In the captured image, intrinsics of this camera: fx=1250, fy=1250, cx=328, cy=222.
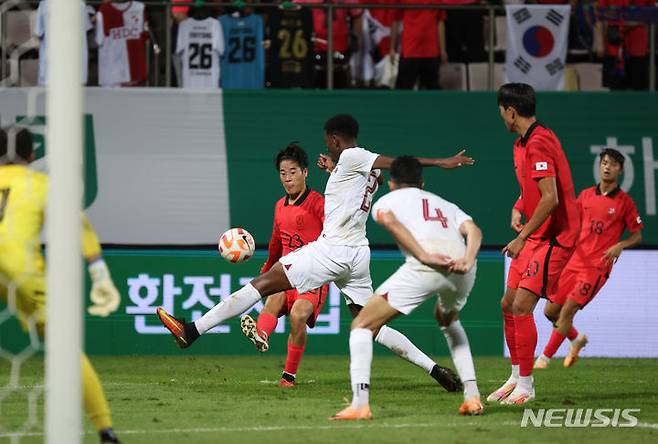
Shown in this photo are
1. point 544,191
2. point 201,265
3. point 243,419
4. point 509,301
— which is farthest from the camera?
point 201,265

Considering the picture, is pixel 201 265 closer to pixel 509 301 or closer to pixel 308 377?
pixel 308 377

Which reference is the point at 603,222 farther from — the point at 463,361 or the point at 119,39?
the point at 119,39

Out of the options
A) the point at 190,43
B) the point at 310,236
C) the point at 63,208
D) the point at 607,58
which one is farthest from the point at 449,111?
the point at 63,208

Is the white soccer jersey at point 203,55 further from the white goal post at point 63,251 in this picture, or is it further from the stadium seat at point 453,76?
the white goal post at point 63,251

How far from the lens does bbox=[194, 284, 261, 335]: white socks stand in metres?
9.80

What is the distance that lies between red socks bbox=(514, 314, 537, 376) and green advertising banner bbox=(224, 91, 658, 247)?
5208 millimetres

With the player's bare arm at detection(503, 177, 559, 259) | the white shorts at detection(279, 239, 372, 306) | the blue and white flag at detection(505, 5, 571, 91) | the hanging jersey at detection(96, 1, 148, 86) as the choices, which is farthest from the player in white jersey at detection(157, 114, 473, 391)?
the hanging jersey at detection(96, 1, 148, 86)

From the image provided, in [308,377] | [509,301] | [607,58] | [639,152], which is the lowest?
[308,377]

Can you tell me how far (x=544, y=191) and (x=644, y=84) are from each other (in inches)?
255

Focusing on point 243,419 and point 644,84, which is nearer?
point 243,419

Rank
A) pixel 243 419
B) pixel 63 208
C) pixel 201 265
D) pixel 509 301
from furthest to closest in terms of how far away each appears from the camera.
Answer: pixel 201 265, pixel 509 301, pixel 243 419, pixel 63 208

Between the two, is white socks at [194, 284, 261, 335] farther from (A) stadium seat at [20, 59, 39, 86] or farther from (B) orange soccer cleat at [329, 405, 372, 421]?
(A) stadium seat at [20, 59, 39, 86]

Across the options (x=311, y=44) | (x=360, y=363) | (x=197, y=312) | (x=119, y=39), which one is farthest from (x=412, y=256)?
(x=119, y=39)

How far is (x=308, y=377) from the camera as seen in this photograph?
11.3m
